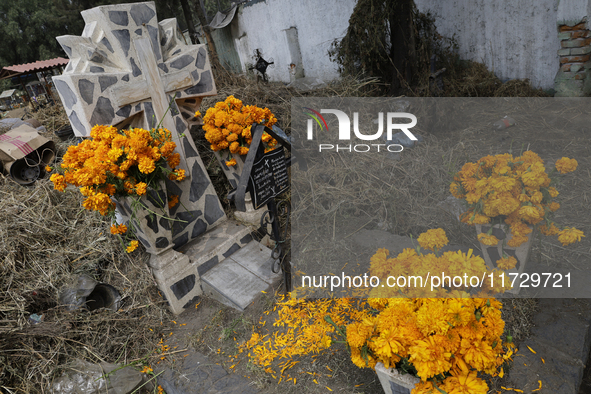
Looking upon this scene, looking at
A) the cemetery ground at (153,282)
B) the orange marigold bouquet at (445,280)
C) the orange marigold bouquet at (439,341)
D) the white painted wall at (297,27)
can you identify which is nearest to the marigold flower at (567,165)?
the cemetery ground at (153,282)

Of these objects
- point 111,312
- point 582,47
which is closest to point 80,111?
point 111,312

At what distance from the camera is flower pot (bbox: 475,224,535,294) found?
2.45 m

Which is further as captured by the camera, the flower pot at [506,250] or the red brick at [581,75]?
the red brick at [581,75]

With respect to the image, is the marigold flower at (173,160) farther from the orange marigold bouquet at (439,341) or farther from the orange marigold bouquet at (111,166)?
the orange marigold bouquet at (439,341)

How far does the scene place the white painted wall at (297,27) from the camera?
939cm

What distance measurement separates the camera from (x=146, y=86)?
10.8 ft

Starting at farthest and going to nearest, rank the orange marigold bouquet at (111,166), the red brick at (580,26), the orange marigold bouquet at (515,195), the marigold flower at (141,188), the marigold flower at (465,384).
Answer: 1. the red brick at (580,26)
2. the marigold flower at (141,188)
3. the orange marigold bouquet at (111,166)
4. the orange marigold bouquet at (515,195)
5. the marigold flower at (465,384)

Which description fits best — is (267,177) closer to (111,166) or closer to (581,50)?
(111,166)

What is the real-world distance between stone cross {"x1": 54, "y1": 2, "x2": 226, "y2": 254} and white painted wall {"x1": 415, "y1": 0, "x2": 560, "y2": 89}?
540cm

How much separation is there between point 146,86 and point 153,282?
5.73 feet

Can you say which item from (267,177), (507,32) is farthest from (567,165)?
(507,32)

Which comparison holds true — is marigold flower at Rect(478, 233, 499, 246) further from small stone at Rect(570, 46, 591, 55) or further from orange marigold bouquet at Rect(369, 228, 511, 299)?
small stone at Rect(570, 46, 591, 55)

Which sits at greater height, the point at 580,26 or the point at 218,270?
the point at 580,26
